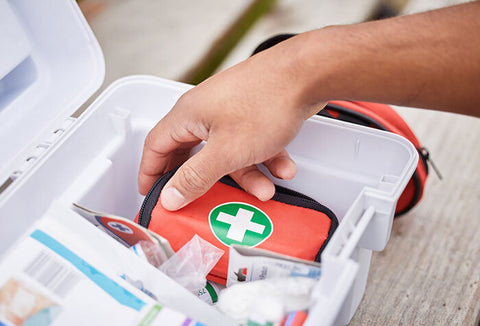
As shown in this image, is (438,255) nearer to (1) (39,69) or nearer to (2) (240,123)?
(2) (240,123)

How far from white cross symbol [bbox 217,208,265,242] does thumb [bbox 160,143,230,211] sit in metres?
0.04

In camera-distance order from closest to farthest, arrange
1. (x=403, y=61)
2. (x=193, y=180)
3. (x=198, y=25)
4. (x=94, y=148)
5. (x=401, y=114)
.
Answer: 1. (x=403, y=61)
2. (x=193, y=180)
3. (x=94, y=148)
4. (x=401, y=114)
5. (x=198, y=25)

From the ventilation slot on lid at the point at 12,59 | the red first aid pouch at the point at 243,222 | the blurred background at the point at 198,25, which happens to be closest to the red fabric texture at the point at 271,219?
the red first aid pouch at the point at 243,222

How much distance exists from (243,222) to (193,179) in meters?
0.08

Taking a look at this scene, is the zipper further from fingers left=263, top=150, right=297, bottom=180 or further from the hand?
fingers left=263, top=150, right=297, bottom=180

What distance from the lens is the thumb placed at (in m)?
0.54

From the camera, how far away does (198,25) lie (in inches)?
56.8

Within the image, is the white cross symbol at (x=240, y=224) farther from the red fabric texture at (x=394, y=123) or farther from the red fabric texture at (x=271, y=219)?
the red fabric texture at (x=394, y=123)

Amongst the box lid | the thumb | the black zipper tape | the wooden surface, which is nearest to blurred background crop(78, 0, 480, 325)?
the wooden surface

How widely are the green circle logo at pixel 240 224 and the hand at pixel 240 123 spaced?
1.0 inches

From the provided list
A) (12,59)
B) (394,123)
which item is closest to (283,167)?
(394,123)

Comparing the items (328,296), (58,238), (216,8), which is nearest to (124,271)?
(58,238)

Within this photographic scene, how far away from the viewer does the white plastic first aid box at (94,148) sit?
53 centimetres

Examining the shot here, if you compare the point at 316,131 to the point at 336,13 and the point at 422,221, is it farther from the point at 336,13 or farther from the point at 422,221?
the point at 336,13
